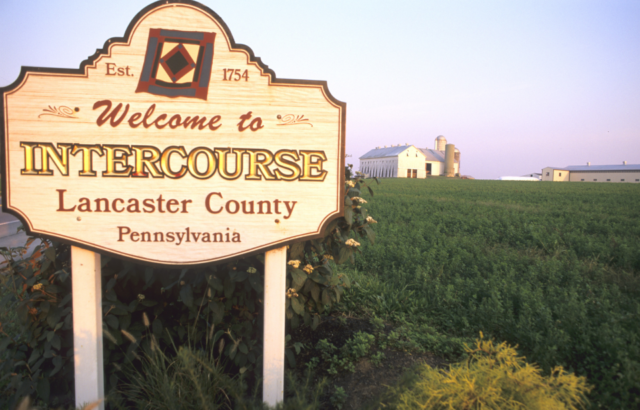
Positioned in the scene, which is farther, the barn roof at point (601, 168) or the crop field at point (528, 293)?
the barn roof at point (601, 168)

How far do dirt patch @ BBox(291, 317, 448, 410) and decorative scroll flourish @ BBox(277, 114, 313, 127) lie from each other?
6.34 ft

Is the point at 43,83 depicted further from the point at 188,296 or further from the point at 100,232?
the point at 188,296

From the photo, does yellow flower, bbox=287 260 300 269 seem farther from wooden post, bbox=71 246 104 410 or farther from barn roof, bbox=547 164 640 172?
barn roof, bbox=547 164 640 172

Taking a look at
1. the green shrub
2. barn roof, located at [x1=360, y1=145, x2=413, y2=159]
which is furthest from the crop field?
barn roof, located at [x1=360, y1=145, x2=413, y2=159]

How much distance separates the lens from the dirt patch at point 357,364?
2.93m

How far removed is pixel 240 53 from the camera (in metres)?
2.52

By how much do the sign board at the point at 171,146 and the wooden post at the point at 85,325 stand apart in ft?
0.52

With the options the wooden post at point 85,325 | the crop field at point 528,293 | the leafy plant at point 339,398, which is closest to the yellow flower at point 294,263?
the leafy plant at point 339,398

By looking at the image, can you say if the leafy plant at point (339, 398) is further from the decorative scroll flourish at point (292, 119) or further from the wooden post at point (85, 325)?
the decorative scroll flourish at point (292, 119)

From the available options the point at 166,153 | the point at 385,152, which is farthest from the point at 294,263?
the point at 385,152

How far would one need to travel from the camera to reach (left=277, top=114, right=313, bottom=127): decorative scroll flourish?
256 centimetres

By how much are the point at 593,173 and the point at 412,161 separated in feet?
123

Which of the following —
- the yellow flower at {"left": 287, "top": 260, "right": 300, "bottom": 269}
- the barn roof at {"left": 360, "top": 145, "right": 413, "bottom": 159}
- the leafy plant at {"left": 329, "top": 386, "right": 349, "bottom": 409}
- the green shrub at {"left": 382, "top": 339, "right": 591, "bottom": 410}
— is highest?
the barn roof at {"left": 360, "top": 145, "right": 413, "bottom": 159}

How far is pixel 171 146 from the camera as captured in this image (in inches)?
98.7
